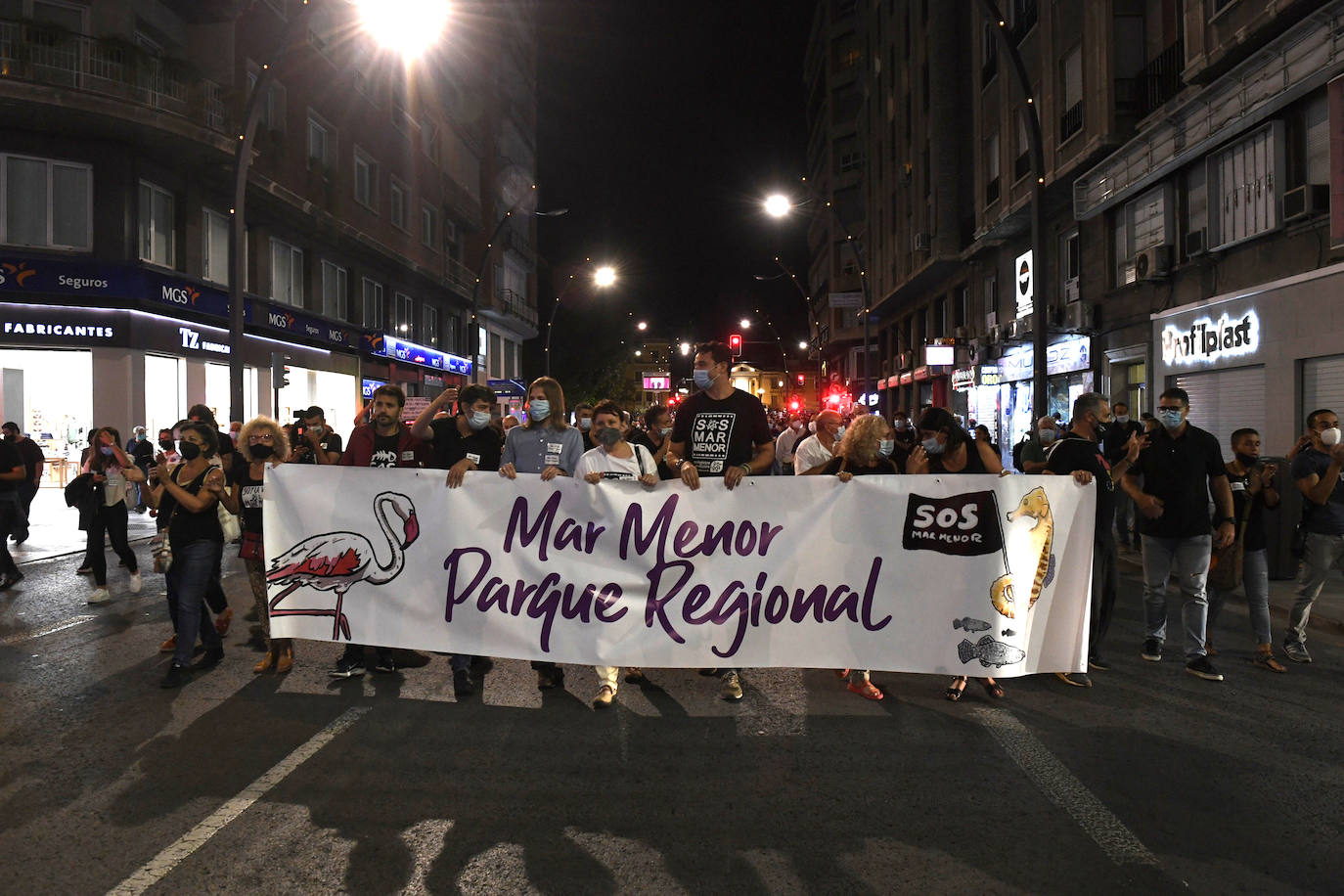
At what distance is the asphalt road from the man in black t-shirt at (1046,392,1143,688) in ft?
0.99

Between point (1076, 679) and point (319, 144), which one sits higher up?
point (319, 144)

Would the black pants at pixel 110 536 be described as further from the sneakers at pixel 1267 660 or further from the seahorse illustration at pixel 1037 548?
the sneakers at pixel 1267 660

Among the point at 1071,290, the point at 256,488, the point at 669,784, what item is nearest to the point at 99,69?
the point at 256,488

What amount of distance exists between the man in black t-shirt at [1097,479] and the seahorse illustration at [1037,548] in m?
0.61

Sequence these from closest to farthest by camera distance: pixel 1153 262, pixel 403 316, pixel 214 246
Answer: pixel 1153 262
pixel 214 246
pixel 403 316

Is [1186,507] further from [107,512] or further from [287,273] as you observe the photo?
[287,273]

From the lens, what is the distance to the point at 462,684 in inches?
240

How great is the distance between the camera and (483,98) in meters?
46.7

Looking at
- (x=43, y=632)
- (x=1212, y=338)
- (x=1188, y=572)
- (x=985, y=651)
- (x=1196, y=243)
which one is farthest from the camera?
(x=1196, y=243)

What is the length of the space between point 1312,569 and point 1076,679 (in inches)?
86.0

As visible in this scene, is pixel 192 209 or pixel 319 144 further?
pixel 319 144

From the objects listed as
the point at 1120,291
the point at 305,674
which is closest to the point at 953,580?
the point at 305,674

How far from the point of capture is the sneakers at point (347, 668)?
6.50m

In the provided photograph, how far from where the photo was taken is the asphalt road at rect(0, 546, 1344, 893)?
3553mm
